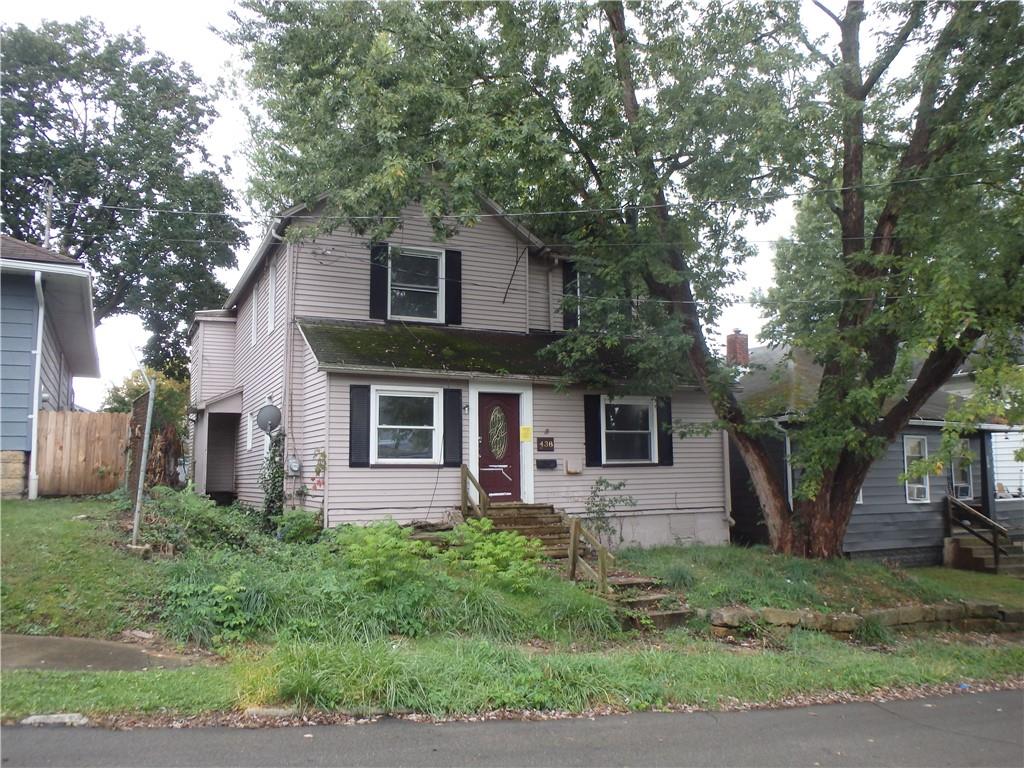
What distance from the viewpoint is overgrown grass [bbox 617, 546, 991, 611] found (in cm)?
1142

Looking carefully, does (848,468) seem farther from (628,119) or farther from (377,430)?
(377,430)

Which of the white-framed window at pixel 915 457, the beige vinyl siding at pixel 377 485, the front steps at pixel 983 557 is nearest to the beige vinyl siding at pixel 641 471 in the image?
the beige vinyl siding at pixel 377 485

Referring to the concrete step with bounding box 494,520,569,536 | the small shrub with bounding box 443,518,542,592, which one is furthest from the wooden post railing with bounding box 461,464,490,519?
the small shrub with bounding box 443,518,542,592

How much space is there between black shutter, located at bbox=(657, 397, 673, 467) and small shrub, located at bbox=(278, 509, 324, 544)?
7162 mm

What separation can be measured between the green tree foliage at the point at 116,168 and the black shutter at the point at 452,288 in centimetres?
1612

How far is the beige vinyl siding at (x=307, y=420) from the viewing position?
13562 millimetres

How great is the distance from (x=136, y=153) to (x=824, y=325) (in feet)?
81.7

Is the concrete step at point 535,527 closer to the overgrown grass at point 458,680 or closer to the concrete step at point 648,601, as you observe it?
the concrete step at point 648,601

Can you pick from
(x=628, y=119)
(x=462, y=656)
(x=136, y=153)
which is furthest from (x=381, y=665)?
(x=136, y=153)

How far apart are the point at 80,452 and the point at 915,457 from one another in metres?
18.8

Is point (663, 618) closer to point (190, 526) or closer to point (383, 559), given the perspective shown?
point (383, 559)

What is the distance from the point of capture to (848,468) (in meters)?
13.9

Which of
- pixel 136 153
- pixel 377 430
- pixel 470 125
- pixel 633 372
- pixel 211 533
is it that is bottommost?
pixel 211 533

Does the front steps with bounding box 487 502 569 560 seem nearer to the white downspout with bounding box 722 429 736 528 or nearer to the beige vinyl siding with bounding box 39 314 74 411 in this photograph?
the white downspout with bounding box 722 429 736 528
